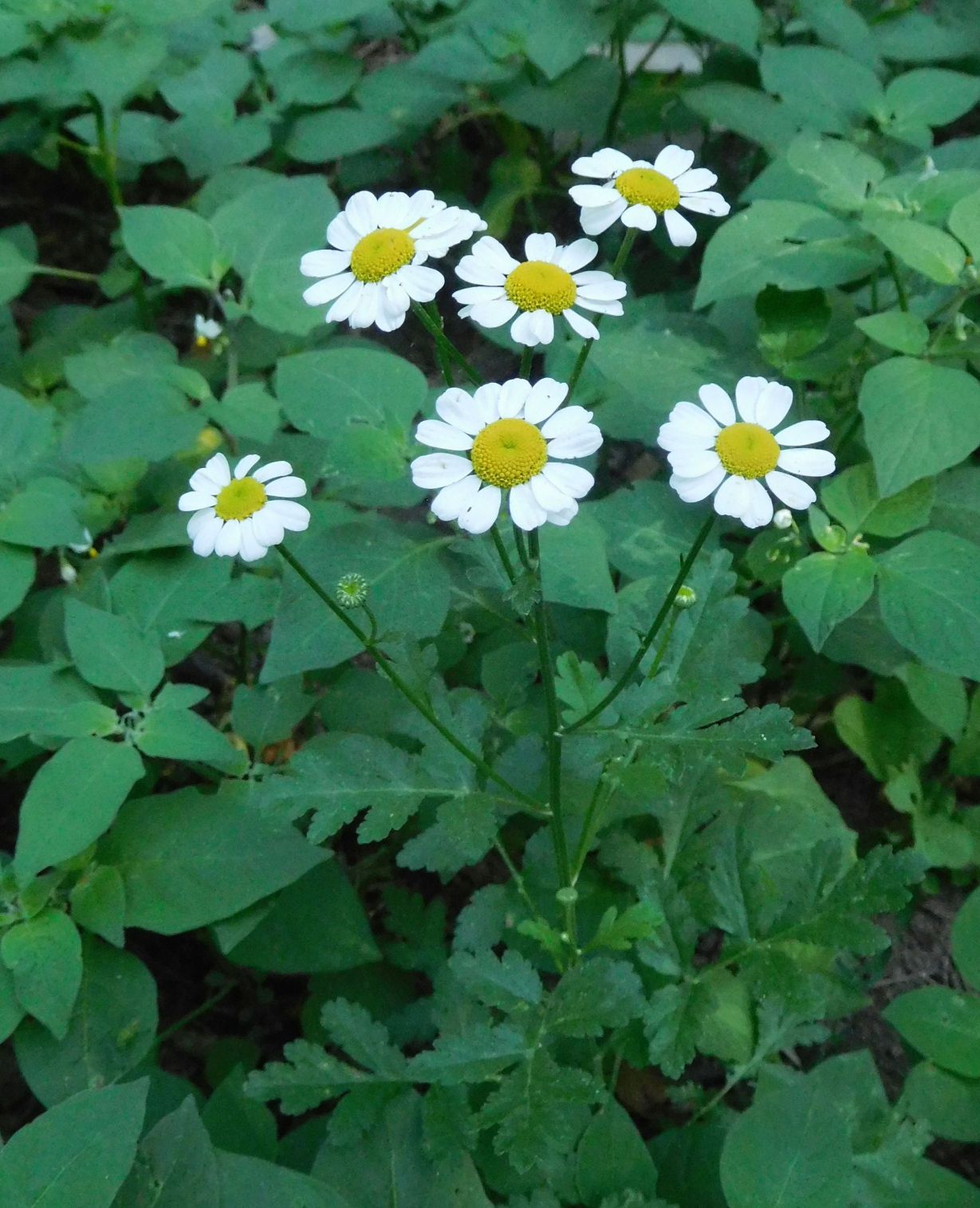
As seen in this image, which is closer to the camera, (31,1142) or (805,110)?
(31,1142)

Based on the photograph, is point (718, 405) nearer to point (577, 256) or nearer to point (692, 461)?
point (692, 461)

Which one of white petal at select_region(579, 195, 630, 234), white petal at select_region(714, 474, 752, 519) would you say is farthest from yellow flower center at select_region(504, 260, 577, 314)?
white petal at select_region(714, 474, 752, 519)

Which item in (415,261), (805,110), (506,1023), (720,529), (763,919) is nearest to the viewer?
(415,261)

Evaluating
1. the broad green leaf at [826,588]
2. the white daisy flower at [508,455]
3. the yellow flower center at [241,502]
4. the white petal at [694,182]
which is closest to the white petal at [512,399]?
the white daisy flower at [508,455]

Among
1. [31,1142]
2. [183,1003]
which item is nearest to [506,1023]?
[31,1142]

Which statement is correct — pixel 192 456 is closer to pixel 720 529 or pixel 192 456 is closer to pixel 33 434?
pixel 33 434

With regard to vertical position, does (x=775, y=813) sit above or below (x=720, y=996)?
above

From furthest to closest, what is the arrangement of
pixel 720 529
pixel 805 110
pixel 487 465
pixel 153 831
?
pixel 805 110 → pixel 720 529 → pixel 153 831 → pixel 487 465
